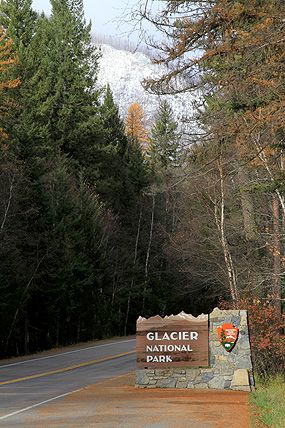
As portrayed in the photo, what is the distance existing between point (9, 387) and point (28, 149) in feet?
67.9

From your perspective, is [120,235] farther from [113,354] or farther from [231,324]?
[231,324]

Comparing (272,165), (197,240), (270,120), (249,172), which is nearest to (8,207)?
(197,240)

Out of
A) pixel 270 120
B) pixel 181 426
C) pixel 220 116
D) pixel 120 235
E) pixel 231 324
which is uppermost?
pixel 120 235

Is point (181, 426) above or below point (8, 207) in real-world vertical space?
below

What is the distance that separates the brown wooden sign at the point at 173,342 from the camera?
63.4 ft

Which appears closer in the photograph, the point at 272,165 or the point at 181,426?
the point at 181,426

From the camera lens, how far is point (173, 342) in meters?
19.7

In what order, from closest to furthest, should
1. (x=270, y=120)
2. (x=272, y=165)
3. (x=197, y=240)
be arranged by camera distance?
(x=270, y=120) → (x=272, y=165) → (x=197, y=240)

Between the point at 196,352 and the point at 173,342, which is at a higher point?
the point at 173,342

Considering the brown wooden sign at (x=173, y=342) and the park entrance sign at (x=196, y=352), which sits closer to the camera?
the park entrance sign at (x=196, y=352)

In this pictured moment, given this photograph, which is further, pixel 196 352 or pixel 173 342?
pixel 173 342

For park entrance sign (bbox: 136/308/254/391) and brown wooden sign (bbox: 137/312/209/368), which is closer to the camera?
park entrance sign (bbox: 136/308/254/391)

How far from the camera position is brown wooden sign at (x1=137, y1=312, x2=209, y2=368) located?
63.4 ft

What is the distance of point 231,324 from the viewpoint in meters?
19.1
